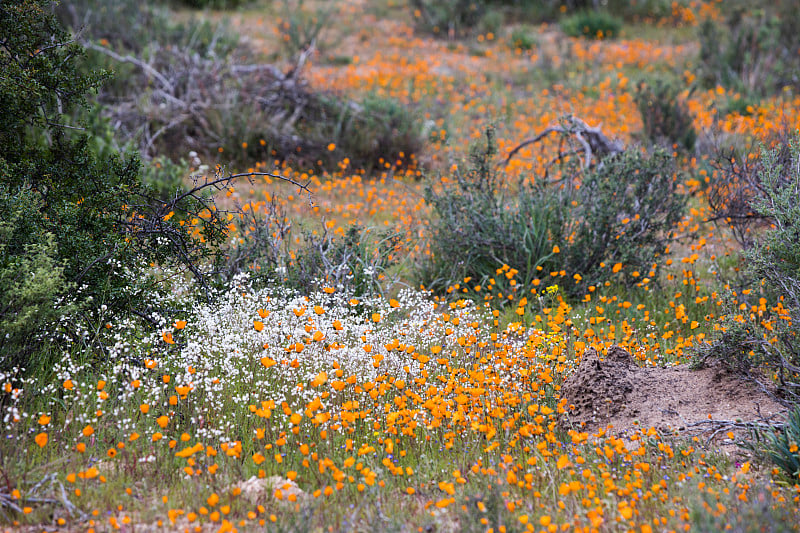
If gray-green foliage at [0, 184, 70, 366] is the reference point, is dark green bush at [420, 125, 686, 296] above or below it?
below

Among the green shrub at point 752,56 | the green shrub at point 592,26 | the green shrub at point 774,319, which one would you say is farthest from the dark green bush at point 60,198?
the green shrub at point 592,26

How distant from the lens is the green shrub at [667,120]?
898 cm

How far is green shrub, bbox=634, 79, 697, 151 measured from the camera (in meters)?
8.98

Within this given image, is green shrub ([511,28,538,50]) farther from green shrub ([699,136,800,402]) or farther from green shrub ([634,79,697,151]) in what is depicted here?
A: green shrub ([699,136,800,402])

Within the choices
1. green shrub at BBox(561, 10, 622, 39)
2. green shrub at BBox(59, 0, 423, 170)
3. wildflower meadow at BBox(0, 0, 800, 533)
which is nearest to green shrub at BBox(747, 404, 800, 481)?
wildflower meadow at BBox(0, 0, 800, 533)

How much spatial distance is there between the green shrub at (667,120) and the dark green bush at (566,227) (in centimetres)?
334

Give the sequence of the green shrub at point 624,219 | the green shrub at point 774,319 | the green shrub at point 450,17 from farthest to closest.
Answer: the green shrub at point 450,17
the green shrub at point 624,219
the green shrub at point 774,319

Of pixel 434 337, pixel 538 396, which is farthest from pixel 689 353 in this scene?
pixel 434 337

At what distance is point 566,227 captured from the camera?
225 inches

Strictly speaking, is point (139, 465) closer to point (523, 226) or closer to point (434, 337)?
point (434, 337)

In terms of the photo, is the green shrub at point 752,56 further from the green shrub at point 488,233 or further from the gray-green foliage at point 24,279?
the gray-green foliage at point 24,279

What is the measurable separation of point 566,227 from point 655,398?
2.29 meters

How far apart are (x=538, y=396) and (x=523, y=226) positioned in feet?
7.24

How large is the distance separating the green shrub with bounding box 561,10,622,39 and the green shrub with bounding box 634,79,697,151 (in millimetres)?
6487
